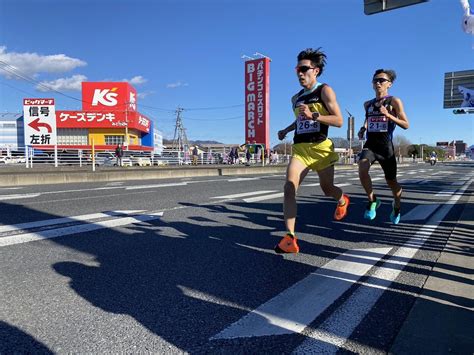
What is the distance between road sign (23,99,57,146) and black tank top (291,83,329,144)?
15.2 meters

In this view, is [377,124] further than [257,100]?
No

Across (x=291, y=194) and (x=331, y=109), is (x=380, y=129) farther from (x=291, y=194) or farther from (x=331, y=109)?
(x=291, y=194)

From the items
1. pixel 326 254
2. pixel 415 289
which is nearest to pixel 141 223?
pixel 326 254

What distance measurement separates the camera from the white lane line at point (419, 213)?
21.2 ft

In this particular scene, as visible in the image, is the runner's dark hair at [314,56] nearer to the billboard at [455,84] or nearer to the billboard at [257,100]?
the billboard at [455,84]

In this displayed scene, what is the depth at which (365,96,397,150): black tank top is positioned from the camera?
16.6 ft

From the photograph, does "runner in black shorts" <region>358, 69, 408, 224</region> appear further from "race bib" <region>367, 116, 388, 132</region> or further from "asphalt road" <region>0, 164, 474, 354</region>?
"asphalt road" <region>0, 164, 474, 354</region>

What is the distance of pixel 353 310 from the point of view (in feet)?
8.26

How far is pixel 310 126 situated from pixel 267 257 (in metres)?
1.45

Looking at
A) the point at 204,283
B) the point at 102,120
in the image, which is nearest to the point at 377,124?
the point at 204,283

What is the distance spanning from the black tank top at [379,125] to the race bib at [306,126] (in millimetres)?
1527

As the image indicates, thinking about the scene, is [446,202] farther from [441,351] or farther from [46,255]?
[46,255]

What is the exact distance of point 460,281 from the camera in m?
3.09

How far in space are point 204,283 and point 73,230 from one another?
8.42 ft
